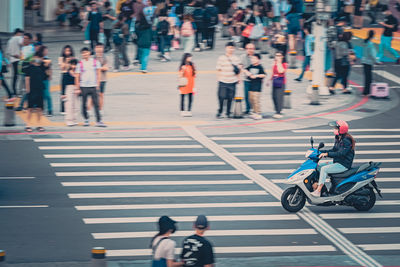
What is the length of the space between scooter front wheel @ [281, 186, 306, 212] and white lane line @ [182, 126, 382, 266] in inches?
7.6

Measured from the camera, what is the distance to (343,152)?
16.1m

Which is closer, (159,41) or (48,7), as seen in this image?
(159,41)

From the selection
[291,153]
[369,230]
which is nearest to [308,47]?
[291,153]

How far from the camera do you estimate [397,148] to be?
22.1 meters

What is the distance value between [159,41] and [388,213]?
1931 cm

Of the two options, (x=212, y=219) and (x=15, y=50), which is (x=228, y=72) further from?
(x=212, y=219)

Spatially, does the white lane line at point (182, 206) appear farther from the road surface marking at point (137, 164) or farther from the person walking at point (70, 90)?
the person walking at point (70, 90)

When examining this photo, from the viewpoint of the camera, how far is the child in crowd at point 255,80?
24.0 meters

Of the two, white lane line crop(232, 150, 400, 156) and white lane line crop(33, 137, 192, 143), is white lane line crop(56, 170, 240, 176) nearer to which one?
white lane line crop(232, 150, 400, 156)

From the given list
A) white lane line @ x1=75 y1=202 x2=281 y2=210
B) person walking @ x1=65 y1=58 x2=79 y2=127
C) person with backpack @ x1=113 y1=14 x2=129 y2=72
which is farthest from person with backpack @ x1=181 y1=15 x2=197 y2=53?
white lane line @ x1=75 y1=202 x2=281 y2=210

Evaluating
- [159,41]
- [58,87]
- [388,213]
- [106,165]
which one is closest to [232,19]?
[159,41]

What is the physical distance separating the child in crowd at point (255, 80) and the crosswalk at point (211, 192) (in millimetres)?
1791

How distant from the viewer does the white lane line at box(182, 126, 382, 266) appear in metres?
14.0

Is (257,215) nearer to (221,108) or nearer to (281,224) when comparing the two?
(281,224)
